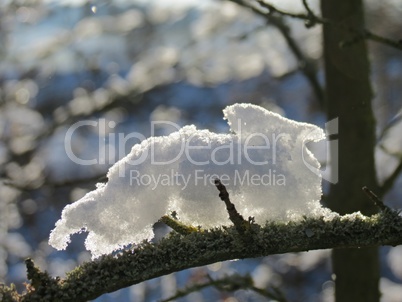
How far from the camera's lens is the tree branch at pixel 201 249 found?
3.12 ft

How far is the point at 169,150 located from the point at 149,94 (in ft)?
13.8

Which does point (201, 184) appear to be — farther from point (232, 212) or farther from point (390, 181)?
point (390, 181)

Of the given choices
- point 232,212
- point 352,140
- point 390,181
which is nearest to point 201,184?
point 232,212

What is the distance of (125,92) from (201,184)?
392cm

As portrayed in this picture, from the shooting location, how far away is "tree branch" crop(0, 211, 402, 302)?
3.12ft

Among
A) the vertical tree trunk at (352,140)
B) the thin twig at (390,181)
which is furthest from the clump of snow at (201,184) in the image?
the thin twig at (390,181)

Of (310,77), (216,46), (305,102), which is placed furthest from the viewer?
(305,102)

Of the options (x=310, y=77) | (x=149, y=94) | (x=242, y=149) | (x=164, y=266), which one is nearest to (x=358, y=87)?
(x=310, y=77)

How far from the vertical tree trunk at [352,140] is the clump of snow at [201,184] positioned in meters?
1.27

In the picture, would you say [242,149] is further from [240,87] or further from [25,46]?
[240,87]

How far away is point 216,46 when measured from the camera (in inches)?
244

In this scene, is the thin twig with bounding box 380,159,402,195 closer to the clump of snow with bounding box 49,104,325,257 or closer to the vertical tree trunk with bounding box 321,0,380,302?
the vertical tree trunk with bounding box 321,0,380,302

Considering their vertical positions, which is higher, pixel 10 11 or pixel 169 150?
pixel 10 11

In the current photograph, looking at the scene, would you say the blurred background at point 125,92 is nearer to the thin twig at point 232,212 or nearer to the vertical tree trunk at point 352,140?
the vertical tree trunk at point 352,140
